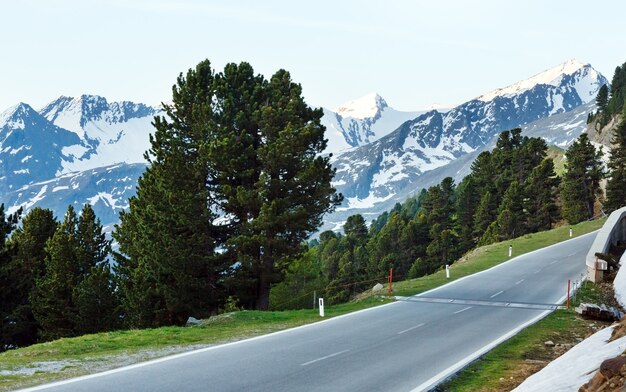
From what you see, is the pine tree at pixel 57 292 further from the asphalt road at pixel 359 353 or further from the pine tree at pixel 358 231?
the pine tree at pixel 358 231

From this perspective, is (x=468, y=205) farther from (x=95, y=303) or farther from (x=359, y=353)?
(x=359, y=353)

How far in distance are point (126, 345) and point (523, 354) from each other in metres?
11.1

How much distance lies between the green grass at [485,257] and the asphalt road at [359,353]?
12.7 feet

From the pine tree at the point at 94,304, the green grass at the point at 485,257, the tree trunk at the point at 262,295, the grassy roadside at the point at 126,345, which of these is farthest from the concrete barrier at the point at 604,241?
the pine tree at the point at 94,304

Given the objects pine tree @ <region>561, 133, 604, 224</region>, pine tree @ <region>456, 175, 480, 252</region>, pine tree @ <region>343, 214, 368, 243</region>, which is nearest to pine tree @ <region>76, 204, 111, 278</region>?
pine tree @ <region>561, 133, 604, 224</region>

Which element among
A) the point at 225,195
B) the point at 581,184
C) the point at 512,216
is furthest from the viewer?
the point at 581,184

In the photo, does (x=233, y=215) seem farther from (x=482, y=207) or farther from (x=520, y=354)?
(x=482, y=207)

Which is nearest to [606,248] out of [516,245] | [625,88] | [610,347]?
[516,245]

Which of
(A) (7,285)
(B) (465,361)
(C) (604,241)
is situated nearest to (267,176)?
(B) (465,361)

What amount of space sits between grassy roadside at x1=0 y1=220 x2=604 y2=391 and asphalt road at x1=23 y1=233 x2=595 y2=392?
78cm

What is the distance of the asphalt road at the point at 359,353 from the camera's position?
1183 cm

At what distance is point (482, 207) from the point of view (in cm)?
9012

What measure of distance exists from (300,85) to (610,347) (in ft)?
81.6

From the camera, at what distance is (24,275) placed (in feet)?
141
